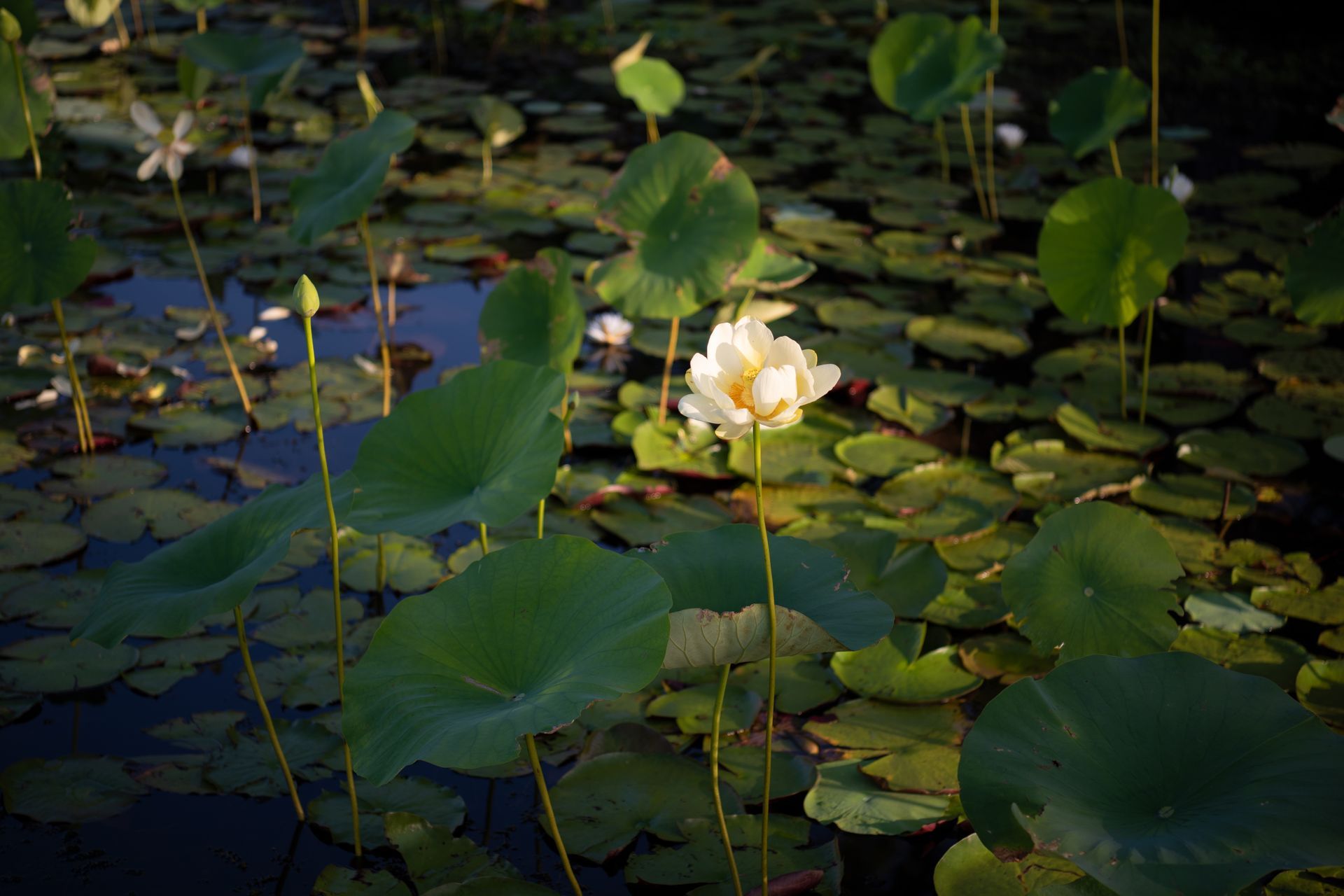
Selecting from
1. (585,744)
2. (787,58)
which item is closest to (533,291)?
(585,744)

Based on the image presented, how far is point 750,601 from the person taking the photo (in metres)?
1.51

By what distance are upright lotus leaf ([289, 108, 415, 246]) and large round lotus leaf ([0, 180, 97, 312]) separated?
478 mm

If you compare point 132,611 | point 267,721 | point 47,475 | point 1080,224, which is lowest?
point 47,475

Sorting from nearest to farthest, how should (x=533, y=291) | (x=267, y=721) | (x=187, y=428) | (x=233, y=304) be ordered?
(x=267, y=721) → (x=533, y=291) → (x=187, y=428) → (x=233, y=304)

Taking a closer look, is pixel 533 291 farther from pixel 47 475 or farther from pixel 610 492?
pixel 47 475

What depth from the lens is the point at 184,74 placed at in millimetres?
4195

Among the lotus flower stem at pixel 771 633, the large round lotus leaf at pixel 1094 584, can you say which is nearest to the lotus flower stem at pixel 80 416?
the lotus flower stem at pixel 771 633

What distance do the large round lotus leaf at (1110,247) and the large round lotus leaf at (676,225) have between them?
77 cm

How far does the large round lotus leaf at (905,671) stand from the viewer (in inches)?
79.0

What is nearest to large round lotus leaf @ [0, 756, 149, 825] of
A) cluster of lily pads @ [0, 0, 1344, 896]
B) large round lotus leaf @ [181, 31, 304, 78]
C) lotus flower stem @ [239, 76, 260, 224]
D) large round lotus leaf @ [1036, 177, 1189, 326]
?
cluster of lily pads @ [0, 0, 1344, 896]

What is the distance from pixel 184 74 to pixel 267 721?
3381 mm

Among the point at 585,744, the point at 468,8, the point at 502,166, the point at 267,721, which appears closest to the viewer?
the point at 267,721

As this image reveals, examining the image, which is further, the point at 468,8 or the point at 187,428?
the point at 468,8

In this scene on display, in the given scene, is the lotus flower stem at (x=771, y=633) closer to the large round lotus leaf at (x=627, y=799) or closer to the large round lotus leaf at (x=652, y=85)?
the large round lotus leaf at (x=627, y=799)
